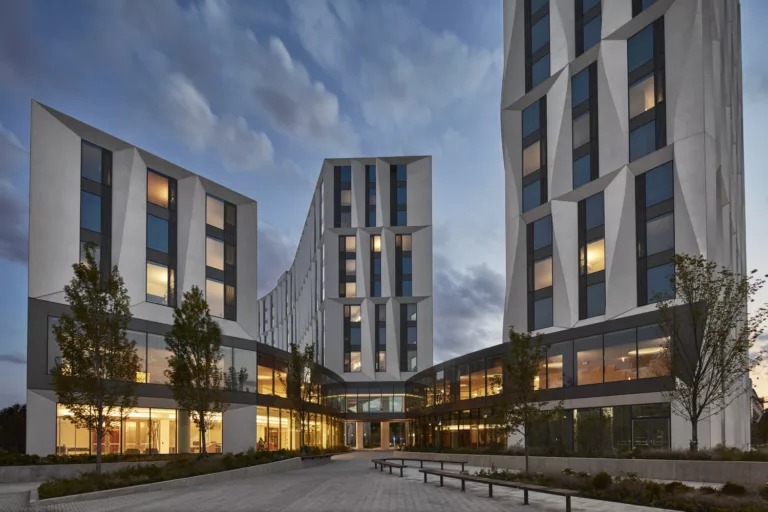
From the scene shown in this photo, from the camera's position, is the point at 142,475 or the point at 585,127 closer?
the point at 142,475

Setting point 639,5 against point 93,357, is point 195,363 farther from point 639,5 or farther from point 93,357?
point 639,5

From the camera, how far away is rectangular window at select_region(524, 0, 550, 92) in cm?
4697

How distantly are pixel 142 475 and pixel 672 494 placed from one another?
17.3m

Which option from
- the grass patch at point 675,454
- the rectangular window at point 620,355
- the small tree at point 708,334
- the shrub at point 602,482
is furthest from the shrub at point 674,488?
the rectangular window at point 620,355

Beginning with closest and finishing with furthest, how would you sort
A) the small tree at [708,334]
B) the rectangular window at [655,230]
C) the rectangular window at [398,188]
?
1. the small tree at [708,334]
2. the rectangular window at [655,230]
3. the rectangular window at [398,188]

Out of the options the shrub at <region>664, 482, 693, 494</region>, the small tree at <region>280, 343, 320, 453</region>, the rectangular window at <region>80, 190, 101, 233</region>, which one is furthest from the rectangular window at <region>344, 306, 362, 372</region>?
the shrub at <region>664, 482, 693, 494</region>

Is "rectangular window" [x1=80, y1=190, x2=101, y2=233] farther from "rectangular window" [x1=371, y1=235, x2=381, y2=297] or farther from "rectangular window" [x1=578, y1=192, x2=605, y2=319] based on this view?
"rectangular window" [x1=371, y1=235, x2=381, y2=297]

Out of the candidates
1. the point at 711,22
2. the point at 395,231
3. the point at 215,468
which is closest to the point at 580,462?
the point at 215,468

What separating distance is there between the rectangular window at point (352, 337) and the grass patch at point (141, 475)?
47.5 m

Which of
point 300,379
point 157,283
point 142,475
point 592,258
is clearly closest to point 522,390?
point 142,475

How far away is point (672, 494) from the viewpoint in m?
16.1

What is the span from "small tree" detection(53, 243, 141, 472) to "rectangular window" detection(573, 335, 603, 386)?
23.5 metres

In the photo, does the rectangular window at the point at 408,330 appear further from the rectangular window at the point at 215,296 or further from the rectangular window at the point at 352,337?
the rectangular window at the point at 215,296

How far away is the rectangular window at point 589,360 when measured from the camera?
3712 cm
